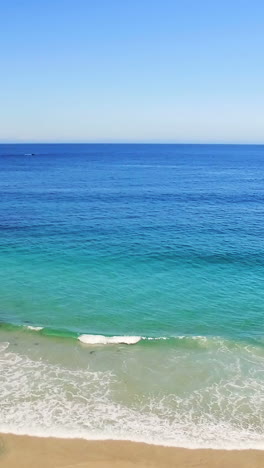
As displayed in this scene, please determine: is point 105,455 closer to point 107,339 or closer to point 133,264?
point 107,339

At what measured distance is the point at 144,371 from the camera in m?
23.8

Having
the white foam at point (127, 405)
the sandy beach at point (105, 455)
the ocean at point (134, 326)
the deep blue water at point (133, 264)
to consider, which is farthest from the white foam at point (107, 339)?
the sandy beach at point (105, 455)

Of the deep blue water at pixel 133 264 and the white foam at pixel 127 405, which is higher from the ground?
the deep blue water at pixel 133 264

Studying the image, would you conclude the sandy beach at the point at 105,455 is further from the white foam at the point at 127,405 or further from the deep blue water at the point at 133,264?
the deep blue water at the point at 133,264

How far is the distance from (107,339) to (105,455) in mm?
10210

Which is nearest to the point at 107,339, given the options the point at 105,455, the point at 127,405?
the point at 127,405

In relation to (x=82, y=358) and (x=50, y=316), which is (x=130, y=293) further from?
(x=82, y=358)

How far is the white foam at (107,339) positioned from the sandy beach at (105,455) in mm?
9042

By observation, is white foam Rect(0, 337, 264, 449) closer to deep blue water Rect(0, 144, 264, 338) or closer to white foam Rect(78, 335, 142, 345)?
white foam Rect(78, 335, 142, 345)

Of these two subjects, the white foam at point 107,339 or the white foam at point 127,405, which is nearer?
the white foam at point 127,405

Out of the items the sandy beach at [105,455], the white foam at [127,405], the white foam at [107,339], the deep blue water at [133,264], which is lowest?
the sandy beach at [105,455]

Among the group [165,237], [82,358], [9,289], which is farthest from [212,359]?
[165,237]

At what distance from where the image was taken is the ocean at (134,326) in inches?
781

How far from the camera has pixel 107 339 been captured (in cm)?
2727
